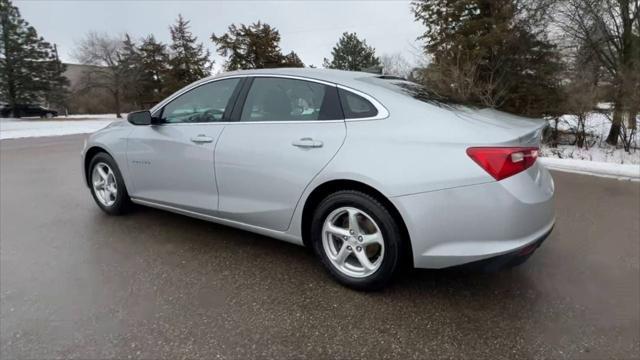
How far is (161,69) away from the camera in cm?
4025

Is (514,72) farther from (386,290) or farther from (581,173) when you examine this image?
(386,290)

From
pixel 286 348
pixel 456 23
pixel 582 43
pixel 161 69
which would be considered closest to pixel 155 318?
pixel 286 348

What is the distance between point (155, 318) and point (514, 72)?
16.5 m

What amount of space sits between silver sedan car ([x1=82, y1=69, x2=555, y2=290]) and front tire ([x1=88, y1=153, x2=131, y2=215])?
2.18 feet

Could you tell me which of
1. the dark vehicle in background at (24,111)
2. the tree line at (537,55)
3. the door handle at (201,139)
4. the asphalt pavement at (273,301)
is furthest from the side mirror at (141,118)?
the dark vehicle in background at (24,111)

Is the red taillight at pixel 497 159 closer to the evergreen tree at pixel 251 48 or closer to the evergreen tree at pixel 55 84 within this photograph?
the evergreen tree at pixel 251 48

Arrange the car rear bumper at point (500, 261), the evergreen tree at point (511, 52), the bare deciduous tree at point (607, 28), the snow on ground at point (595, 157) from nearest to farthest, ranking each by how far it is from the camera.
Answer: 1. the car rear bumper at point (500, 261)
2. the snow on ground at point (595, 157)
3. the bare deciduous tree at point (607, 28)
4. the evergreen tree at point (511, 52)

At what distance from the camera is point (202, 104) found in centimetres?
339

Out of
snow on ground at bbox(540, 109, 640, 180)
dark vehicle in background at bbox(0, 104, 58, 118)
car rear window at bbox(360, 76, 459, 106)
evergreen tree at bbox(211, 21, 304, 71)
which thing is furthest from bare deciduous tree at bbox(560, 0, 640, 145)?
dark vehicle in background at bbox(0, 104, 58, 118)

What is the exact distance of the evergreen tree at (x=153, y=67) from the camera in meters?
40.2

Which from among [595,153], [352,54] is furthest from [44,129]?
→ [352,54]

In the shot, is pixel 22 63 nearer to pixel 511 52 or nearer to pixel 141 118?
pixel 511 52

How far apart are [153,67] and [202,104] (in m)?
42.6

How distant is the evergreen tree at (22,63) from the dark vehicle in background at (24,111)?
59cm
